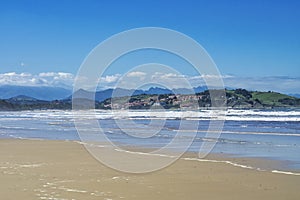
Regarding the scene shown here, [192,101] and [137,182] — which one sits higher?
[192,101]

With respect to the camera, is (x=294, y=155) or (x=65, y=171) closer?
(x=65, y=171)

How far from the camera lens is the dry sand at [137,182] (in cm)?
991

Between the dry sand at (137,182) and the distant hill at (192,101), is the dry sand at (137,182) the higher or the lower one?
the lower one

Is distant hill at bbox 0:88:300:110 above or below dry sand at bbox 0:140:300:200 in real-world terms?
above

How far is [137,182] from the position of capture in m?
11.4

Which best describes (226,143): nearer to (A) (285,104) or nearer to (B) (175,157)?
Result: (B) (175,157)

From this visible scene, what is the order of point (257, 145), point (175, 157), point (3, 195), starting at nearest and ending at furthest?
point (3, 195)
point (175, 157)
point (257, 145)

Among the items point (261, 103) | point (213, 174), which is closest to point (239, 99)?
point (261, 103)

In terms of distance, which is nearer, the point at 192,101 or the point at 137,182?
the point at 137,182

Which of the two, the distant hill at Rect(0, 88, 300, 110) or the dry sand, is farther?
the distant hill at Rect(0, 88, 300, 110)

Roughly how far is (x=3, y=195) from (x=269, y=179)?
21.4ft

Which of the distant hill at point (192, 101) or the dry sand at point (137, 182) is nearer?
the dry sand at point (137, 182)

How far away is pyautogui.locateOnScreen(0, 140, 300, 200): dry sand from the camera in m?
9.91

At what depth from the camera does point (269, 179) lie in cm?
1193
